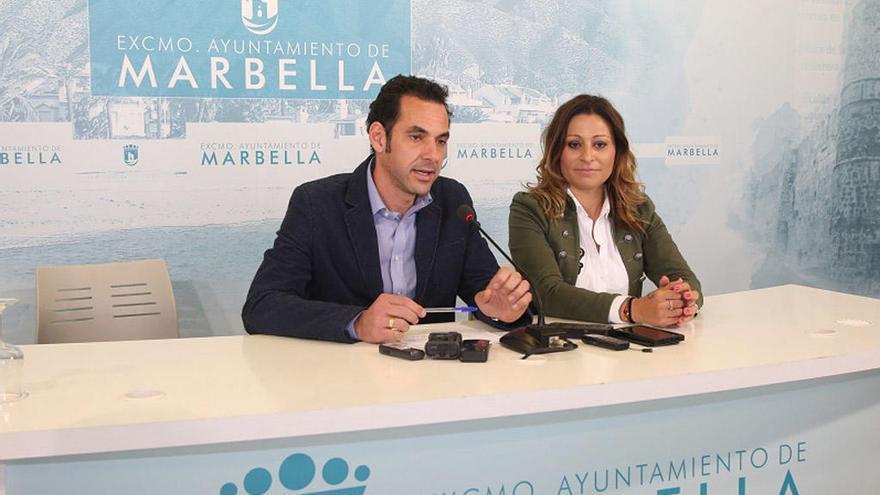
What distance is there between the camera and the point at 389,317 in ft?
7.00

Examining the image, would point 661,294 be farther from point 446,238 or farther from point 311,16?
point 311,16

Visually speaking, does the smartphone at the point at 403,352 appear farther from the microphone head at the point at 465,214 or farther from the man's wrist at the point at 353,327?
the microphone head at the point at 465,214

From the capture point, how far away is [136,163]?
3.74m

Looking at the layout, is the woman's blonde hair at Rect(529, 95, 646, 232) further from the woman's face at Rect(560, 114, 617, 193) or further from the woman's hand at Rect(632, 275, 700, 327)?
the woman's hand at Rect(632, 275, 700, 327)

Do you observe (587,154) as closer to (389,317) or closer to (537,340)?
(537,340)

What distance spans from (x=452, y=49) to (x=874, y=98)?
2440mm

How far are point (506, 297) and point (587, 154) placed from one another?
0.87 meters

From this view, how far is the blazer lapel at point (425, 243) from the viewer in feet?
8.68

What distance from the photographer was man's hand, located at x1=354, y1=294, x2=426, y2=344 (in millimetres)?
2129

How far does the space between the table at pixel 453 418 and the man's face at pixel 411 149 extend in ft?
1.48

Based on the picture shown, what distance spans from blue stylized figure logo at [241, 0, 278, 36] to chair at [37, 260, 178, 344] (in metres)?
1.15

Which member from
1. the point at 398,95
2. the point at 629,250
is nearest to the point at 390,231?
the point at 398,95

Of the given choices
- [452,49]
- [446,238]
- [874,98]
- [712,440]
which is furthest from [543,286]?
[874,98]

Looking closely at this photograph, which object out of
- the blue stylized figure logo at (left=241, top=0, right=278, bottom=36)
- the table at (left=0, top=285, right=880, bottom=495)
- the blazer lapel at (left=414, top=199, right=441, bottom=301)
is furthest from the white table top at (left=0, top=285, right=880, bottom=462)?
the blue stylized figure logo at (left=241, top=0, right=278, bottom=36)
